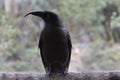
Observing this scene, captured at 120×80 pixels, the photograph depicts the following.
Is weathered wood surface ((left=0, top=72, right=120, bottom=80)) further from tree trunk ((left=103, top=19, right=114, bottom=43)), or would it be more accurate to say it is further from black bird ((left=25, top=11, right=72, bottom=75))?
tree trunk ((left=103, top=19, right=114, bottom=43))

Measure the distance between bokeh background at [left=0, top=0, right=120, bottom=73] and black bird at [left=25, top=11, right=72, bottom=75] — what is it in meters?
2.29

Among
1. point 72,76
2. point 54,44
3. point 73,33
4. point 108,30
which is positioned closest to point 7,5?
point 73,33

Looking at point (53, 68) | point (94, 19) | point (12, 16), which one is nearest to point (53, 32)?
point (53, 68)

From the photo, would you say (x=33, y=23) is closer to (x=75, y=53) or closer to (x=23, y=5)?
(x=23, y=5)

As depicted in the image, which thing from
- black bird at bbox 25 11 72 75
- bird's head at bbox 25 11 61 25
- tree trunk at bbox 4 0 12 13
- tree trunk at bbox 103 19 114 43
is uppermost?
tree trunk at bbox 4 0 12 13

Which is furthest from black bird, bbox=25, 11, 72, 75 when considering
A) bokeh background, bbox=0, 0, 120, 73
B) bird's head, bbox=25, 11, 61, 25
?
bokeh background, bbox=0, 0, 120, 73

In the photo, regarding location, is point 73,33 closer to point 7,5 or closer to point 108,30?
point 108,30

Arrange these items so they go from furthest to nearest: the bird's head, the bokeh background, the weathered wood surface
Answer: the bokeh background, the bird's head, the weathered wood surface

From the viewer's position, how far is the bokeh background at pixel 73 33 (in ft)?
15.3

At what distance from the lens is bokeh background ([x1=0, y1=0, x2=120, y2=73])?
465cm

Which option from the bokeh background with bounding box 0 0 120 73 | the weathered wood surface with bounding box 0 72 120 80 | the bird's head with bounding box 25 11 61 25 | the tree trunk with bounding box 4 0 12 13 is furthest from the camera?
the tree trunk with bounding box 4 0 12 13

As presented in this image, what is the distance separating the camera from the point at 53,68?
1.88 metres

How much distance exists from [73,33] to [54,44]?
4004 millimetres

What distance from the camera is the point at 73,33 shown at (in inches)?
228
